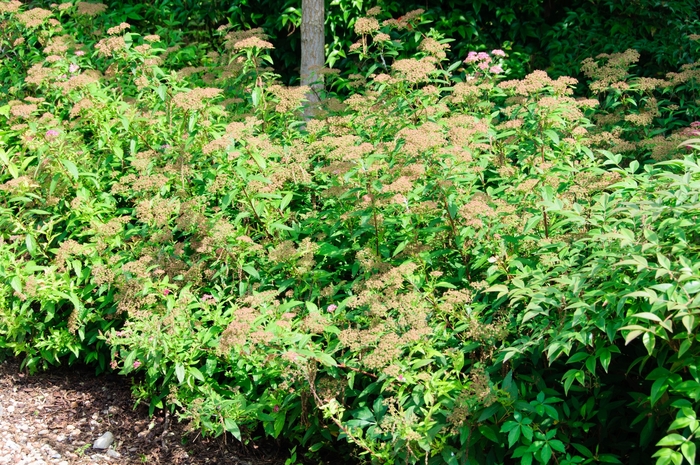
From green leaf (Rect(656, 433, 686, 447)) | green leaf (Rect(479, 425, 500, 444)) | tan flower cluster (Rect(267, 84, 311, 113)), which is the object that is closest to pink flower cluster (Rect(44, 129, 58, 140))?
tan flower cluster (Rect(267, 84, 311, 113))

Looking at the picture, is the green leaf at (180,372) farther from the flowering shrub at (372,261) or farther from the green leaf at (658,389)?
the green leaf at (658,389)

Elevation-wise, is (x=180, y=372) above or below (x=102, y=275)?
below

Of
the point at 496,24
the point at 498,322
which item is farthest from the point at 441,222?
the point at 496,24

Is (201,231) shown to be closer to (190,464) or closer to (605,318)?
(190,464)

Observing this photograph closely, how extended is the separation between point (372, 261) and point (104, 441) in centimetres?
175

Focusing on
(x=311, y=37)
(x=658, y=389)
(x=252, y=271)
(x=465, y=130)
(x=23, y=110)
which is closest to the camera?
(x=658, y=389)

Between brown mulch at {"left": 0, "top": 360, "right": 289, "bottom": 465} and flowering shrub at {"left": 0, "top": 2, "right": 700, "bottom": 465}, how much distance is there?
128 millimetres

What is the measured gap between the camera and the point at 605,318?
8.91ft

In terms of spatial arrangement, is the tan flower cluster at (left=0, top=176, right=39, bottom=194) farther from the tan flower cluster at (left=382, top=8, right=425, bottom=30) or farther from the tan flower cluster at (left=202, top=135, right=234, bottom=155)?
the tan flower cluster at (left=382, top=8, right=425, bottom=30)

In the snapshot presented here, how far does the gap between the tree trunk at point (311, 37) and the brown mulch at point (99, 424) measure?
2.82m

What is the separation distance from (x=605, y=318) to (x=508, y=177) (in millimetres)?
1230

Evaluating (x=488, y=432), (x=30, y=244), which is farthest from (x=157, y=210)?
(x=488, y=432)

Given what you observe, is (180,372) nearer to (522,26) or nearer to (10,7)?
(10,7)

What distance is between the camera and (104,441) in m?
3.88
